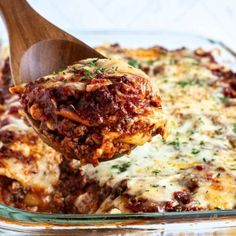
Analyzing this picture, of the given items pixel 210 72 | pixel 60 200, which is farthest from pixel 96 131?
pixel 210 72

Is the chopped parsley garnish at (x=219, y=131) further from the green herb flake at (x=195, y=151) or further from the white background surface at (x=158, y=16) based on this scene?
the white background surface at (x=158, y=16)


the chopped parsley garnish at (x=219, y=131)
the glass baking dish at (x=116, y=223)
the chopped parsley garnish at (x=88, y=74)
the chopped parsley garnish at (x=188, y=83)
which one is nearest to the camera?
the glass baking dish at (x=116, y=223)

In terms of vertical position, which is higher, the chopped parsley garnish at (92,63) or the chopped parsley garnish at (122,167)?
the chopped parsley garnish at (92,63)

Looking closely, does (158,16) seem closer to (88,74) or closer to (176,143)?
(176,143)

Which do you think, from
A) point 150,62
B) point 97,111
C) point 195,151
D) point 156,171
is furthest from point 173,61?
point 97,111

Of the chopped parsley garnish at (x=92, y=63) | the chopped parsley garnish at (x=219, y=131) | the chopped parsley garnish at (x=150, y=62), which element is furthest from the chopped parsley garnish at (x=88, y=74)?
the chopped parsley garnish at (x=150, y=62)

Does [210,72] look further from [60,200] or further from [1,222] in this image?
[1,222]
